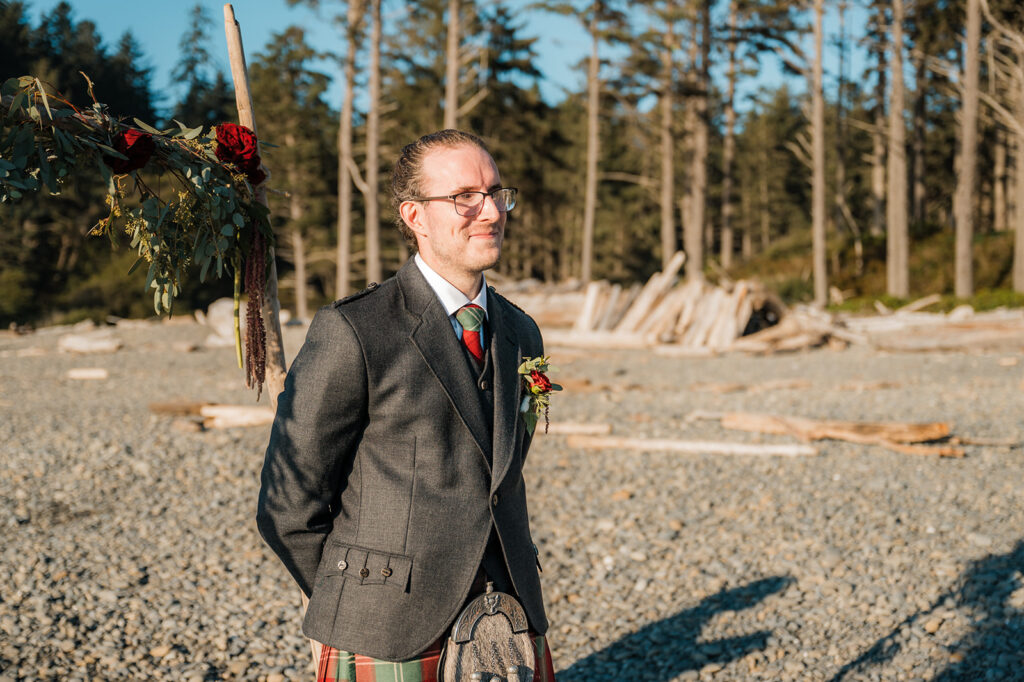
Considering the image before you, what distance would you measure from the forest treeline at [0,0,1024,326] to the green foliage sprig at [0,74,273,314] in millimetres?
16747

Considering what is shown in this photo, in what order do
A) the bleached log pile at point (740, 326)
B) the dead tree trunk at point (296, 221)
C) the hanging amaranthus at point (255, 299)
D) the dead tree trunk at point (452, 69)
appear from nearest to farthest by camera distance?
1. the hanging amaranthus at point (255, 299)
2. the bleached log pile at point (740, 326)
3. the dead tree trunk at point (452, 69)
4. the dead tree trunk at point (296, 221)

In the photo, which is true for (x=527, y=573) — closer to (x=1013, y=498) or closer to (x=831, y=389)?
(x=1013, y=498)

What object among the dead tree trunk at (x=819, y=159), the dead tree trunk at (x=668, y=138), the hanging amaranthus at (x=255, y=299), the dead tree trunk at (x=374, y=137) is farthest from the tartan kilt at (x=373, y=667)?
the dead tree trunk at (x=668, y=138)

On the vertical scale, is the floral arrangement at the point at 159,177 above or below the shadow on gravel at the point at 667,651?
above

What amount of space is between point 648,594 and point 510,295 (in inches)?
736

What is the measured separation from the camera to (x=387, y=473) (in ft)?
6.84

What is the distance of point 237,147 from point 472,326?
0.83m

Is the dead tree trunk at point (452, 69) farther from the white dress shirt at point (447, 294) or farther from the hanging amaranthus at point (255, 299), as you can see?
the white dress shirt at point (447, 294)

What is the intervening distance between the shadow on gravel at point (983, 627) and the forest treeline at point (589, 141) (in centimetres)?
1563

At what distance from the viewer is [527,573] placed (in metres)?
2.22

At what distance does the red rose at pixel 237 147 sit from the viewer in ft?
7.22

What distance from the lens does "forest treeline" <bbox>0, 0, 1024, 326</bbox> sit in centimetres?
2317

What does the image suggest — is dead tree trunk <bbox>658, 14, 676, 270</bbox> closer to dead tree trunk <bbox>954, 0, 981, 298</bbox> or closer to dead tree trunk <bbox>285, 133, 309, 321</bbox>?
dead tree trunk <bbox>954, 0, 981, 298</bbox>

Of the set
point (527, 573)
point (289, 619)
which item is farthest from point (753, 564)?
point (527, 573)
